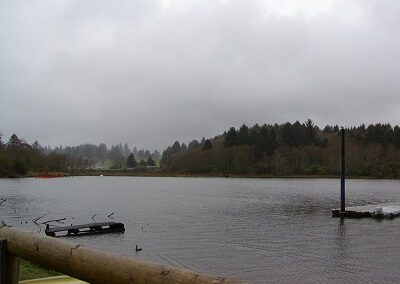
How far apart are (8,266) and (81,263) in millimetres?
1185

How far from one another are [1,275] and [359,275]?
22.6 meters

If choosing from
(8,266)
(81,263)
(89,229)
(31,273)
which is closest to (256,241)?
(89,229)

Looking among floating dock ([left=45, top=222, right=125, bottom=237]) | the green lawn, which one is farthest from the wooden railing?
floating dock ([left=45, top=222, right=125, bottom=237])

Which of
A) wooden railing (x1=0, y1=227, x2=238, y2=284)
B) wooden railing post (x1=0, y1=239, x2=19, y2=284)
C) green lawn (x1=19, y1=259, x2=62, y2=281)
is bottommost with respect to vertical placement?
green lawn (x1=19, y1=259, x2=62, y2=281)

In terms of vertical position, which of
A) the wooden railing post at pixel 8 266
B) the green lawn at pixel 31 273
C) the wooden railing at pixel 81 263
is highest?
the wooden railing at pixel 81 263

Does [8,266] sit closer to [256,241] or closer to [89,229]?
[256,241]

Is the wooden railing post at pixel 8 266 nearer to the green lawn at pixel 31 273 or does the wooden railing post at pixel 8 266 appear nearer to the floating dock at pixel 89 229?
the green lawn at pixel 31 273

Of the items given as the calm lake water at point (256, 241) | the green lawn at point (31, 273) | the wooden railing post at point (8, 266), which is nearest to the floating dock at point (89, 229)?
the calm lake water at point (256, 241)

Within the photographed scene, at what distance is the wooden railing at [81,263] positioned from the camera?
2.91 meters

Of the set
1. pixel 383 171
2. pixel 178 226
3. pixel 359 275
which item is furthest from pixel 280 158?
pixel 359 275

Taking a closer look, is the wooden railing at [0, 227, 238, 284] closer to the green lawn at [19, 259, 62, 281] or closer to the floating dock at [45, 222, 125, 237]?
the green lawn at [19, 259, 62, 281]

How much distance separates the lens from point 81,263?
11.6 ft

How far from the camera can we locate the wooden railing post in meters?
4.20

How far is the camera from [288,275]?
23.6m
